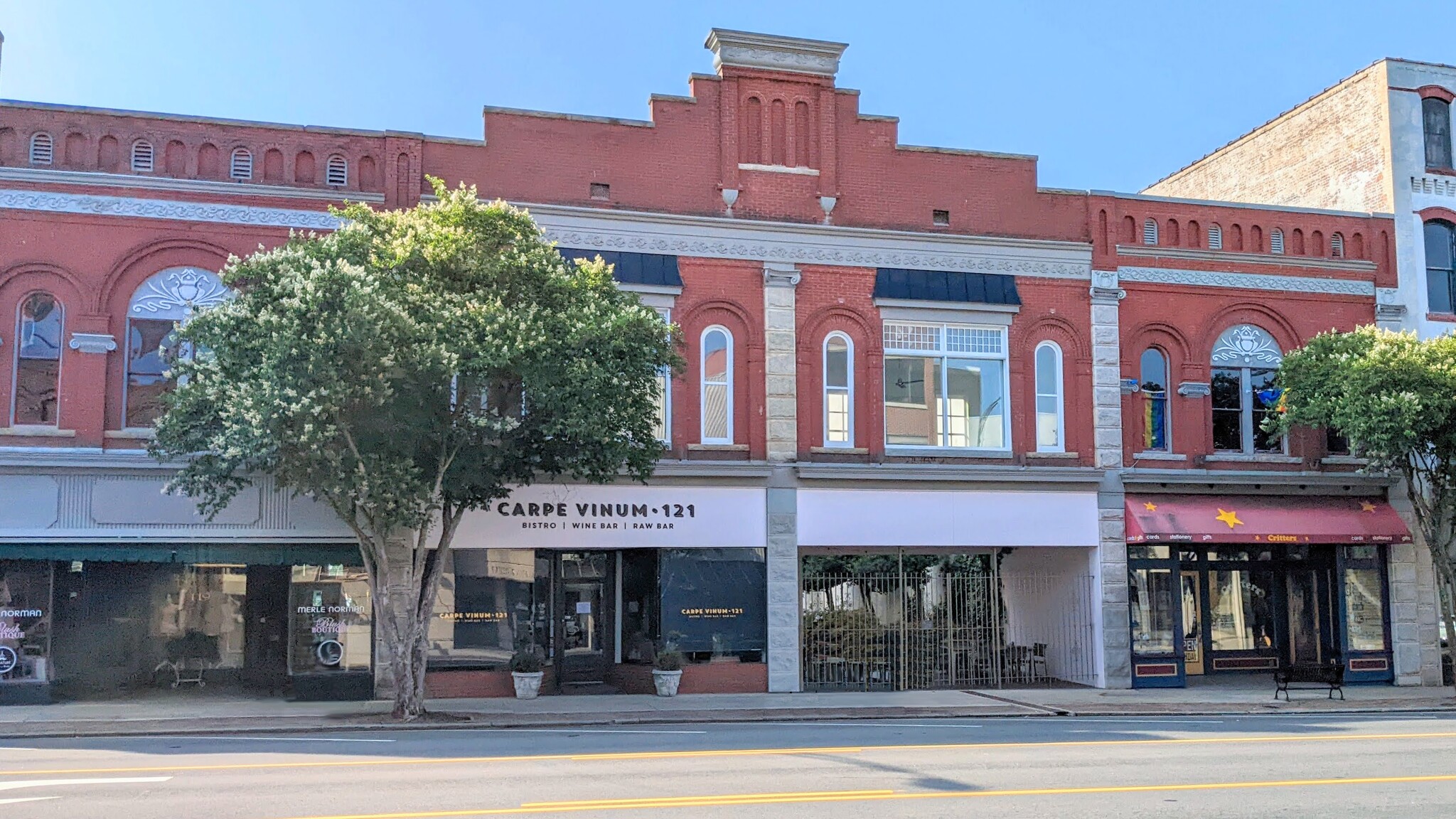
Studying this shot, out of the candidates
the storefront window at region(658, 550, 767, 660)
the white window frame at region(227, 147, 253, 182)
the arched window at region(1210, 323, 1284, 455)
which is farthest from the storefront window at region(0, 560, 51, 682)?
the arched window at region(1210, 323, 1284, 455)

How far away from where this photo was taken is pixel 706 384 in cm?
2345

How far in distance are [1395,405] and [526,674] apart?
50.8ft

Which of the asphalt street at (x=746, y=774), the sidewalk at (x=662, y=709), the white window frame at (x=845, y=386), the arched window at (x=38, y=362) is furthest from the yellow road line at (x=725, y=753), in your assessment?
the arched window at (x=38, y=362)

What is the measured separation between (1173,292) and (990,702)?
9.51 metres

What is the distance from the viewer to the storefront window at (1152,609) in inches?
963

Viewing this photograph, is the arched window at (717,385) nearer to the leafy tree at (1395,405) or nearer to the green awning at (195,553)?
the green awning at (195,553)

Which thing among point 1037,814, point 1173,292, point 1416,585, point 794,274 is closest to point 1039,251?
point 1173,292

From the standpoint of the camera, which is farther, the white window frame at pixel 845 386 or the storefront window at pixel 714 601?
the white window frame at pixel 845 386

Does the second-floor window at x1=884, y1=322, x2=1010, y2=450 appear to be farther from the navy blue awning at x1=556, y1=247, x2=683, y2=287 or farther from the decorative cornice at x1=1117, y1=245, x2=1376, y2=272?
the navy blue awning at x1=556, y1=247, x2=683, y2=287

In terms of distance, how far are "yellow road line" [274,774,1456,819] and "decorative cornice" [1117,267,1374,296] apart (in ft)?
46.3

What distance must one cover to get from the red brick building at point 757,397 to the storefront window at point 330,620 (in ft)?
0.17

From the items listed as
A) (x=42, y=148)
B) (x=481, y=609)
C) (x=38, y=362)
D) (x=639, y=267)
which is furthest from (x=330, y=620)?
(x=42, y=148)

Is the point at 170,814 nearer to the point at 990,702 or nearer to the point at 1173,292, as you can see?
the point at 990,702

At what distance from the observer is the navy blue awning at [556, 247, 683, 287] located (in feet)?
74.9
